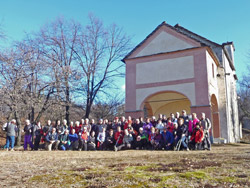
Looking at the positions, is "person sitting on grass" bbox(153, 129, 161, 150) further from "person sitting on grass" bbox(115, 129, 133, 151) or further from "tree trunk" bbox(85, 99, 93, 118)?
"tree trunk" bbox(85, 99, 93, 118)

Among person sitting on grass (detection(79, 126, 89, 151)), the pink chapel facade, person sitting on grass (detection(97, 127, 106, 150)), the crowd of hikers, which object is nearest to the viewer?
the crowd of hikers

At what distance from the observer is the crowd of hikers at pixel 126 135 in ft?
39.6

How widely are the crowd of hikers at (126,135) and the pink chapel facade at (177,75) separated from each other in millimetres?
5192

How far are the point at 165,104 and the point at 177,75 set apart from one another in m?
4.99

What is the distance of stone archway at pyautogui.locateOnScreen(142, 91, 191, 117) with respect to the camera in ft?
71.8

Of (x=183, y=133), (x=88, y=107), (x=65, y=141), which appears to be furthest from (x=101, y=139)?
(x=88, y=107)

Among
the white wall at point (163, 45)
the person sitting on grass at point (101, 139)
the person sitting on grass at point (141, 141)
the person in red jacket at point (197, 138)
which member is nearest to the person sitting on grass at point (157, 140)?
the person sitting on grass at point (141, 141)

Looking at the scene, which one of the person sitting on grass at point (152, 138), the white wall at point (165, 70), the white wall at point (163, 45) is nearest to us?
the person sitting on grass at point (152, 138)

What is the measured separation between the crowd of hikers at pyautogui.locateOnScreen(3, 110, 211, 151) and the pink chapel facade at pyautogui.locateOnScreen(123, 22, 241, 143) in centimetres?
519

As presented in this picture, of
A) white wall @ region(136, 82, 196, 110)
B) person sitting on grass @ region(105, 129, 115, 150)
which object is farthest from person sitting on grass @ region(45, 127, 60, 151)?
white wall @ region(136, 82, 196, 110)

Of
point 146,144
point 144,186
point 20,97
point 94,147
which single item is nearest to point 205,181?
point 144,186

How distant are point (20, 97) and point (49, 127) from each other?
349cm

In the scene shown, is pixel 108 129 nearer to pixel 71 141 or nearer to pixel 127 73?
pixel 71 141

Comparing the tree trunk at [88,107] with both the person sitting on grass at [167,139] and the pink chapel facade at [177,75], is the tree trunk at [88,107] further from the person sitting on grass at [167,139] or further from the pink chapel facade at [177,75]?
the person sitting on grass at [167,139]
